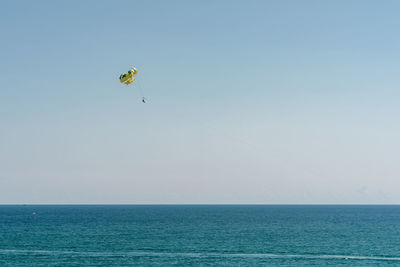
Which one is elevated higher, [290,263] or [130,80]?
[130,80]

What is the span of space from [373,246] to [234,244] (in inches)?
1369

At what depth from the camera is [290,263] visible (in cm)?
6944

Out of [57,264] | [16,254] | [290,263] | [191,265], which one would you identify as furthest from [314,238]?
[16,254]

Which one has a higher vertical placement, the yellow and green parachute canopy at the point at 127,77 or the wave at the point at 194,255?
the yellow and green parachute canopy at the point at 127,77

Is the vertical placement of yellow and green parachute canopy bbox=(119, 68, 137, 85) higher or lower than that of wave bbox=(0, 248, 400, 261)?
higher

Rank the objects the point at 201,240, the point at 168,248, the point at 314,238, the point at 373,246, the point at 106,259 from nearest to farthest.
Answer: the point at 106,259 → the point at 168,248 → the point at 373,246 → the point at 201,240 → the point at 314,238

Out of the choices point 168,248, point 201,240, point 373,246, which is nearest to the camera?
point 168,248

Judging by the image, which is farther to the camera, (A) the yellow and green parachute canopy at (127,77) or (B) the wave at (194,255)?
(B) the wave at (194,255)

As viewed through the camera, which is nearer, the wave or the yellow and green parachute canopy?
the yellow and green parachute canopy

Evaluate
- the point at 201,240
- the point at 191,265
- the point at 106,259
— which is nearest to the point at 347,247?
the point at 201,240

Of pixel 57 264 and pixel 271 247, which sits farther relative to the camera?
pixel 271 247

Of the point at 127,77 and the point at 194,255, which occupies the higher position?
the point at 127,77

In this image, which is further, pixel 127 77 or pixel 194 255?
pixel 194 255

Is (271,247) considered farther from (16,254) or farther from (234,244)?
(16,254)
